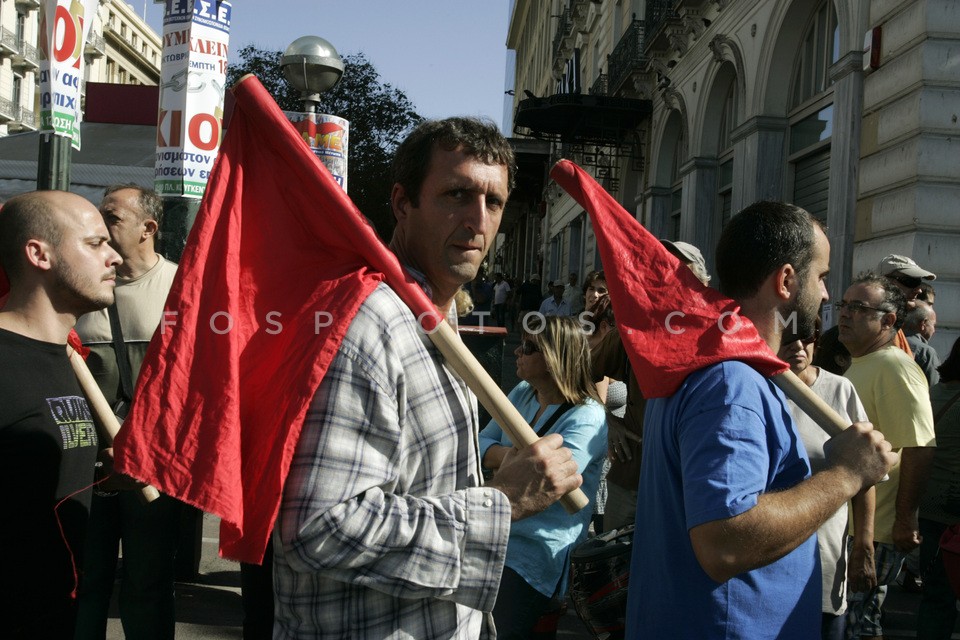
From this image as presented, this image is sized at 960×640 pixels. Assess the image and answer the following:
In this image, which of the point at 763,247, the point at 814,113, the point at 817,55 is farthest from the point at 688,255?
the point at 817,55

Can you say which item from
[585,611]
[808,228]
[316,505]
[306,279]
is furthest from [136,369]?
[808,228]

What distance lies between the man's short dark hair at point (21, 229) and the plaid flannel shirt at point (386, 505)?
1.27 m

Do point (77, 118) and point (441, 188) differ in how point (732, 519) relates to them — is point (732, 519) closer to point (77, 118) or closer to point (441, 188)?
point (441, 188)

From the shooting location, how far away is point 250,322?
178 cm

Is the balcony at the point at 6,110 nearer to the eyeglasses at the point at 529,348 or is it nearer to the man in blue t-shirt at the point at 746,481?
the eyeglasses at the point at 529,348

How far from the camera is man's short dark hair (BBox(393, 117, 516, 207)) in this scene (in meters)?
1.92

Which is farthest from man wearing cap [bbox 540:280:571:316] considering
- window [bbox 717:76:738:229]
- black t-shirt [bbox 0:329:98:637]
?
black t-shirt [bbox 0:329:98:637]

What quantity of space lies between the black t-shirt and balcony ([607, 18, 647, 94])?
1699cm

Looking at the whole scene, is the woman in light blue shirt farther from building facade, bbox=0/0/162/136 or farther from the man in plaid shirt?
building facade, bbox=0/0/162/136

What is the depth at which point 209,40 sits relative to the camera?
19.2ft

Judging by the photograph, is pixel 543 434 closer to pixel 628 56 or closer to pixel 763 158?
pixel 763 158

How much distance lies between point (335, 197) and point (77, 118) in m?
4.23

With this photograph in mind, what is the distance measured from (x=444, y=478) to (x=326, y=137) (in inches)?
250

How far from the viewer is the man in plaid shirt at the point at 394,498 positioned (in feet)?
5.15
